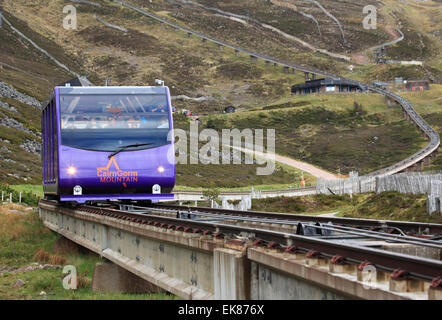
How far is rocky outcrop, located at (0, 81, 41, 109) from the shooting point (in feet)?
348

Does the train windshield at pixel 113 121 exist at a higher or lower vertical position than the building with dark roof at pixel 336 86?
lower

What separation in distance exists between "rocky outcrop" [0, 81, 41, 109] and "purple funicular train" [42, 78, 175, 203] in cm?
8577

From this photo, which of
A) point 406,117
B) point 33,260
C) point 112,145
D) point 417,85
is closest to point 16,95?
point 406,117

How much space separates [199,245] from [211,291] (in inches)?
30.2

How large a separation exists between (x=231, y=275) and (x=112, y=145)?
13.1 m

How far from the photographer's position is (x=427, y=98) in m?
137

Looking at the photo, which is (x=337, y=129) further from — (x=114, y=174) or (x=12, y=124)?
(x=114, y=174)

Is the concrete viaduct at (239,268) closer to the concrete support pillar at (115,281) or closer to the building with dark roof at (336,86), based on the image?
the concrete support pillar at (115,281)

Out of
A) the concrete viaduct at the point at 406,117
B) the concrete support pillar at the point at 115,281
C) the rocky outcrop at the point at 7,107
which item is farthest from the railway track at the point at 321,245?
the rocky outcrop at the point at 7,107

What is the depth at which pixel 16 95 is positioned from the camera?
107m

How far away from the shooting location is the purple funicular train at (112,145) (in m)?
22.0

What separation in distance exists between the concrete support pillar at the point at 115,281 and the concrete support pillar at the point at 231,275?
6.45 meters

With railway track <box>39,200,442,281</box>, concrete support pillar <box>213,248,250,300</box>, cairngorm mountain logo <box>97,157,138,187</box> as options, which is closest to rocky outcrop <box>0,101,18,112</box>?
cairngorm mountain logo <box>97,157,138,187</box>

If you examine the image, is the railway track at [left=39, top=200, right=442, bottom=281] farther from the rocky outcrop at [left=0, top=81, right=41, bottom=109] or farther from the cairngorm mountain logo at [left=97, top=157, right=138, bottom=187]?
the rocky outcrop at [left=0, top=81, right=41, bottom=109]
